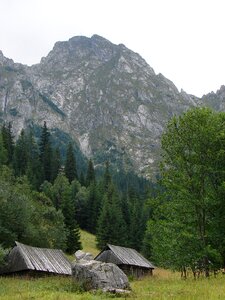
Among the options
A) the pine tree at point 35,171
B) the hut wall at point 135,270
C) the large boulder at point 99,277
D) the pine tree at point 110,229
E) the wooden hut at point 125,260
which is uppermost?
the pine tree at point 35,171

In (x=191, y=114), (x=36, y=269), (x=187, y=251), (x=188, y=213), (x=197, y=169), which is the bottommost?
(x=36, y=269)

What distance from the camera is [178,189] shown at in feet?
104

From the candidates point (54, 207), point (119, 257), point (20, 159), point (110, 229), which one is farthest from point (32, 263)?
point (20, 159)

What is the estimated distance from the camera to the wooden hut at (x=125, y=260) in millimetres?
57719

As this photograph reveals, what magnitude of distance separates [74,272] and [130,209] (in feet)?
298

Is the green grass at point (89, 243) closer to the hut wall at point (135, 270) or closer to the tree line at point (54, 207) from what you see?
the tree line at point (54, 207)

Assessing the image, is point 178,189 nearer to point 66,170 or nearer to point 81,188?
point 81,188

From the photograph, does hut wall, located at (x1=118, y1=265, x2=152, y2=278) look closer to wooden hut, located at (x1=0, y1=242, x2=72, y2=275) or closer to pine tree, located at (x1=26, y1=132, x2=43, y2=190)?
wooden hut, located at (x1=0, y1=242, x2=72, y2=275)

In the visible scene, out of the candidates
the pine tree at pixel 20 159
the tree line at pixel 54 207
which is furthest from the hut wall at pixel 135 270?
the pine tree at pixel 20 159

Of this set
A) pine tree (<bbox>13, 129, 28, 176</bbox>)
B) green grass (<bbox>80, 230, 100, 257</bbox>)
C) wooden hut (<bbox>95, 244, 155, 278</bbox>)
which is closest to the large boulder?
wooden hut (<bbox>95, 244, 155, 278</bbox>)

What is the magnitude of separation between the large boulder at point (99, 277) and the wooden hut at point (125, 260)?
32369 mm

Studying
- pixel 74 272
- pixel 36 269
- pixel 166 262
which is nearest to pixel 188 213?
pixel 166 262

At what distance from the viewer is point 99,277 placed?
79.6ft

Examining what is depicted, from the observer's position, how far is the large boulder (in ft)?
77.7
